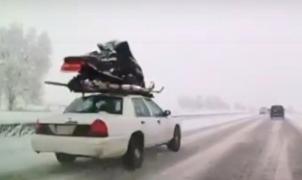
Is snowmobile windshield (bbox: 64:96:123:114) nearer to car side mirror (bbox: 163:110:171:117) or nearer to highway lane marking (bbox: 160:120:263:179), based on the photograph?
car side mirror (bbox: 163:110:171:117)

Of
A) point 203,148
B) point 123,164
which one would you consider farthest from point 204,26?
point 123,164

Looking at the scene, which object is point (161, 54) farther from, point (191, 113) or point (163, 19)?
point (191, 113)

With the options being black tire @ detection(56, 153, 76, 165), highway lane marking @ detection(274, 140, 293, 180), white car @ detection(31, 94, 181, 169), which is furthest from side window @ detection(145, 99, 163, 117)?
highway lane marking @ detection(274, 140, 293, 180)

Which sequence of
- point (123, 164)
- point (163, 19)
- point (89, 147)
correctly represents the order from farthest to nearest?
1. point (163, 19)
2. point (123, 164)
3. point (89, 147)

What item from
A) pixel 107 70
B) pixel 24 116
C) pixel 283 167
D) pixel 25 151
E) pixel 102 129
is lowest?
pixel 283 167

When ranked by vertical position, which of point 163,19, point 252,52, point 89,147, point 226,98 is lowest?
point 89,147

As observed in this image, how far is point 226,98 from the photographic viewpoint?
418 centimetres

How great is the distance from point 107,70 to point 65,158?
31.4 inches

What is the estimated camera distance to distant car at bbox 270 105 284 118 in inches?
159

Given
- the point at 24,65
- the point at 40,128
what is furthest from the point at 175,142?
the point at 24,65

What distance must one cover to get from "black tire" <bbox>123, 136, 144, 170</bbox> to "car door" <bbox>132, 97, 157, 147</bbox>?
0.08 meters

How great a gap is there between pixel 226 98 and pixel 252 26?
64 cm

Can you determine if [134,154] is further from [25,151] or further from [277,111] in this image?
[277,111]

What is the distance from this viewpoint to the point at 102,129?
12.4 ft
